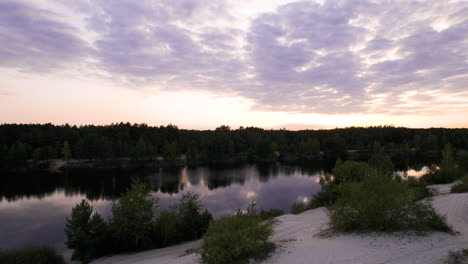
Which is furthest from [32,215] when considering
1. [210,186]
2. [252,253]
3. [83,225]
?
[252,253]

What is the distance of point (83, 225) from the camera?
1650 cm

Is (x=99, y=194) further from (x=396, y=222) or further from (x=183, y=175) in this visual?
(x=396, y=222)

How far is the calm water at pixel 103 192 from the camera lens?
2502cm

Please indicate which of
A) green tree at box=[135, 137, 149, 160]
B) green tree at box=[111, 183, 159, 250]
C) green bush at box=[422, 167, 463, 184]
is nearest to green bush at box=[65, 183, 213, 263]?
green tree at box=[111, 183, 159, 250]

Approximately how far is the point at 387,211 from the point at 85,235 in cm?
1506

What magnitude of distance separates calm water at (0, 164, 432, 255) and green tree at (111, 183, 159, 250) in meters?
4.36

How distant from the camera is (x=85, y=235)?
53.3ft

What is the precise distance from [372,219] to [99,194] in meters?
35.7

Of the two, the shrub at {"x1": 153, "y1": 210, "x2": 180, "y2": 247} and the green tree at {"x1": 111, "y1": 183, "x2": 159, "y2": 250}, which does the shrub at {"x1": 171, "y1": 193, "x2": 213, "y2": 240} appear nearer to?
the shrub at {"x1": 153, "y1": 210, "x2": 180, "y2": 247}

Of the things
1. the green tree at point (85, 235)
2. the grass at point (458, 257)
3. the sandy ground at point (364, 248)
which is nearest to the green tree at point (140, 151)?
the green tree at point (85, 235)

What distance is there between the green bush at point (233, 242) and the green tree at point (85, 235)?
9.14m

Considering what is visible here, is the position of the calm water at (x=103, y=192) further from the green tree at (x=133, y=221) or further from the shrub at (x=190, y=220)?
the shrub at (x=190, y=220)

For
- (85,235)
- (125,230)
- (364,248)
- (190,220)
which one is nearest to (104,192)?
(85,235)

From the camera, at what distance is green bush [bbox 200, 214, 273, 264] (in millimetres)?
9773
